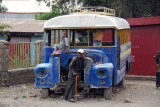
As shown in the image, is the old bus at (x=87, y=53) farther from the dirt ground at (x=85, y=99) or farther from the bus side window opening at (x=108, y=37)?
the dirt ground at (x=85, y=99)

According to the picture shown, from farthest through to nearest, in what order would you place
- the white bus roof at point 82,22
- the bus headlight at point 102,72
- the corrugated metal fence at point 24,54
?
the corrugated metal fence at point 24,54 < the white bus roof at point 82,22 < the bus headlight at point 102,72

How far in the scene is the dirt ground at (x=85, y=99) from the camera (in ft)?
30.3

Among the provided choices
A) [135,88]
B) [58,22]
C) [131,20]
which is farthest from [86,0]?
[58,22]

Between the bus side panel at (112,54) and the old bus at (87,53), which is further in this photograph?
the bus side panel at (112,54)

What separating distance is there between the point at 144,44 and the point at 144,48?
201mm

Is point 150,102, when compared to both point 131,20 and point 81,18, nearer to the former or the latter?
point 81,18

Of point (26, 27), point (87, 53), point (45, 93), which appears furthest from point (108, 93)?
point (26, 27)

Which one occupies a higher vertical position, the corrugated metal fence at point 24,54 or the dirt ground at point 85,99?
the corrugated metal fence at point 24,54

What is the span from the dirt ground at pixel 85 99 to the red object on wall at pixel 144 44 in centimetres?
444

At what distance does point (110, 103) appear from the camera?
9.51m

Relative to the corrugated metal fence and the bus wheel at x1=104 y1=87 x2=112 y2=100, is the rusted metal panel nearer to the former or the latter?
the corrugated metal fence

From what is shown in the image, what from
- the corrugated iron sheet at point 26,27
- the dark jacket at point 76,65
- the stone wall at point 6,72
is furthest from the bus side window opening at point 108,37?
the corrugated iron sheet at point 26,27

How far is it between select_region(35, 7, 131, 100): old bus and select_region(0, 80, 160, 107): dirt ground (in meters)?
0.37

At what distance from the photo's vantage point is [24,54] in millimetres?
13930
